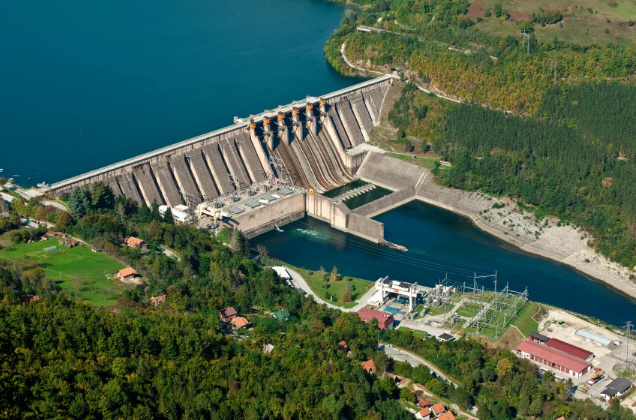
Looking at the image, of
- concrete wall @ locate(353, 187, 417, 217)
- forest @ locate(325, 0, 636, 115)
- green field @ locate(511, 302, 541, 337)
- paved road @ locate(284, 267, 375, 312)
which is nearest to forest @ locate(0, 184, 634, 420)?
paved road @ locate(284, 267, 375, 312)

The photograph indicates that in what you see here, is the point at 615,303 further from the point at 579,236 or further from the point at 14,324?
the point at 14,324

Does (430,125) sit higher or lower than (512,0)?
lower

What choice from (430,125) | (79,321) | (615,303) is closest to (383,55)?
(430,125)

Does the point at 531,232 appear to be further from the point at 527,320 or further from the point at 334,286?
the point at 334,286

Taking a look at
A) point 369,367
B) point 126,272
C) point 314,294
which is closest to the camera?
point 369,367

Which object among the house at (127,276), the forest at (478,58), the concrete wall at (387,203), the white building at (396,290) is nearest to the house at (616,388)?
the white building at (396,290)

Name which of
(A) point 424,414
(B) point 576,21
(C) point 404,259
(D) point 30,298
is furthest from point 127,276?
(B) point 576,21

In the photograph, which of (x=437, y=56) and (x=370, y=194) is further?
(x=437, y=56)
